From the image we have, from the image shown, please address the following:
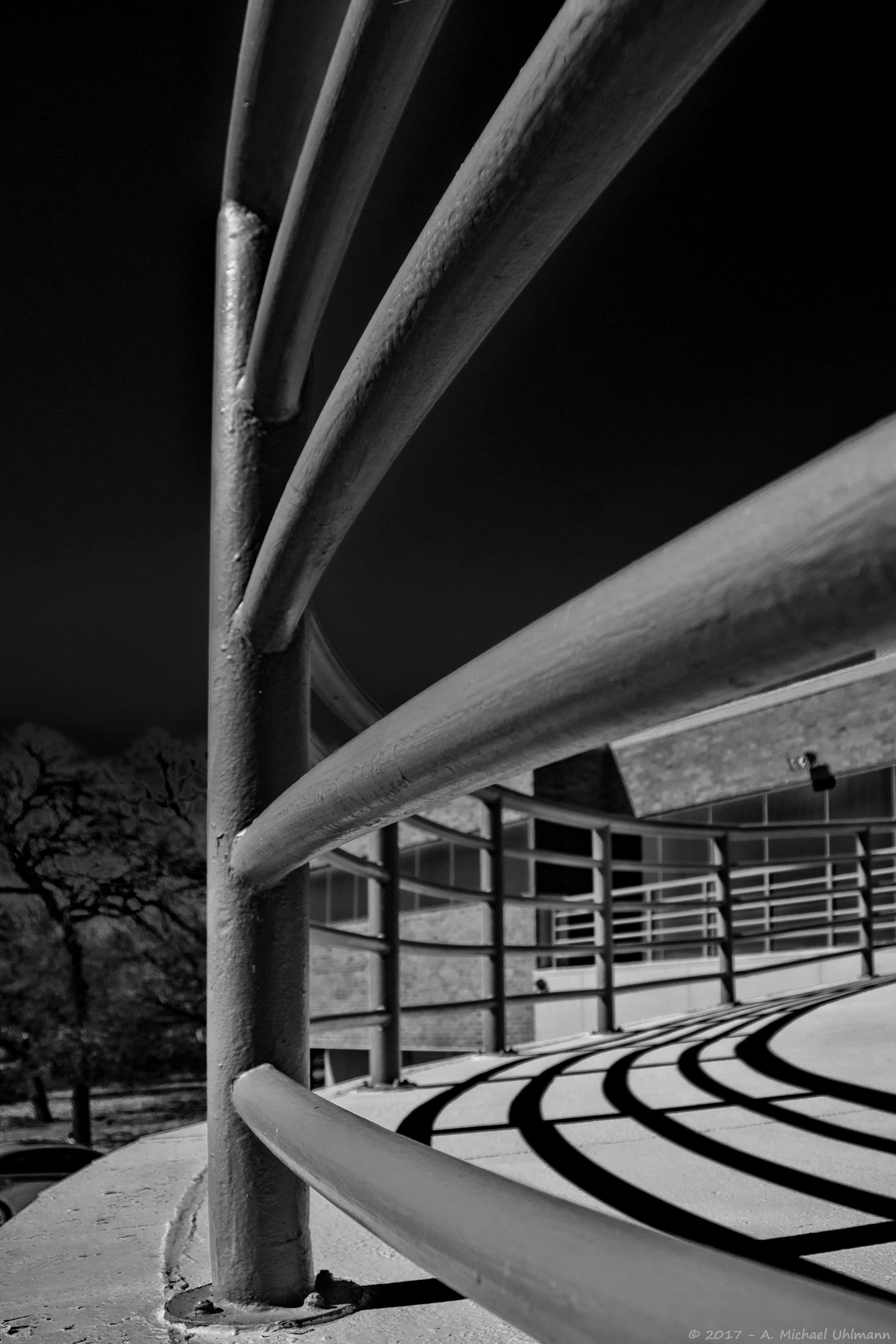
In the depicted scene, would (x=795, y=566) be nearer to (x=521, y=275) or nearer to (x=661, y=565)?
(x=661, y=565)

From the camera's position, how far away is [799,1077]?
3.33 metres

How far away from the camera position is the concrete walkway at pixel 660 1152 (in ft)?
4.78

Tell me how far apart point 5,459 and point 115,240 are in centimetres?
1036

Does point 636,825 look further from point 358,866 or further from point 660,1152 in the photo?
point 660,1152

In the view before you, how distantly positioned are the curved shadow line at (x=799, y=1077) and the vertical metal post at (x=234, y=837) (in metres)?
2.06

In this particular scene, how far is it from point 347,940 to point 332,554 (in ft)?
6.36

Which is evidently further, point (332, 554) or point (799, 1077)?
point (799, 1077)

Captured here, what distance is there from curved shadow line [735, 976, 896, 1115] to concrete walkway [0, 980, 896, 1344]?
11 millimetres

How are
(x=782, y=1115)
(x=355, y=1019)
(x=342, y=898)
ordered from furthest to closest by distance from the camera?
(x=342, y=898) → (x=355, y=1019) → (x=782, y=1115)

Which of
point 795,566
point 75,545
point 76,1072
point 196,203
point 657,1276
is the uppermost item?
point 75,545

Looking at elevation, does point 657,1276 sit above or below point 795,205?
below

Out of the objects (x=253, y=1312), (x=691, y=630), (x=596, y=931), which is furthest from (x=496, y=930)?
(x=691, y=630)

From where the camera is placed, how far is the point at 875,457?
34 centimetres

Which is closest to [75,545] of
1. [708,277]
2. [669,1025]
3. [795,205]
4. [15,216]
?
[15,216]
